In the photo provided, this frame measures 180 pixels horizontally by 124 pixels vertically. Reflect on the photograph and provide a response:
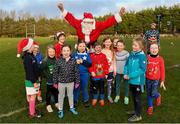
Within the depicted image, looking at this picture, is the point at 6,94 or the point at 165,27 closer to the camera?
the point at 6,94

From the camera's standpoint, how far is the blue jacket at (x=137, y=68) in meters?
6.73

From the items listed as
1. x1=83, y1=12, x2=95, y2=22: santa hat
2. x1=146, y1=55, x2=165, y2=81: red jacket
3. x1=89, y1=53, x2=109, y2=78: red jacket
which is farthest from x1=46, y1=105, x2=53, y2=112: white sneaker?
x1=83, y1=12, x2=95, y2=22: santa hat

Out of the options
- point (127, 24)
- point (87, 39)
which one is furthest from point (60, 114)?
point (127, 24)

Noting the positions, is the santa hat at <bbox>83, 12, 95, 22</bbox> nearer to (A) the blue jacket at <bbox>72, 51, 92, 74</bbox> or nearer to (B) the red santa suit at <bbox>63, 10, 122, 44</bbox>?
(B) the red santa suit at <bbox>63, 10, 122, 44</bbox>

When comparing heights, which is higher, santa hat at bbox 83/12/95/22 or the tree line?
the tree line

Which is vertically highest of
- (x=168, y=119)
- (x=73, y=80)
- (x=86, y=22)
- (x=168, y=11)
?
(x=168, y=11)

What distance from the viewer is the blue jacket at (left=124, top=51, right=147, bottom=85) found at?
6.73 meters

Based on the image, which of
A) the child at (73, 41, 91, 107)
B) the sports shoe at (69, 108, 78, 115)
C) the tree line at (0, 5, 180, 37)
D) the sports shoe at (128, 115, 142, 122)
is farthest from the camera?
the tree line at (0, 5, 180, 37)

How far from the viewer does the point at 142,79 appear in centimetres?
684

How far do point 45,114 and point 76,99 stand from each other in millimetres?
962

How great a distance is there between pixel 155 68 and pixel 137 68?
1.57ft

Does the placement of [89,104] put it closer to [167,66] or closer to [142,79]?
[142,79]

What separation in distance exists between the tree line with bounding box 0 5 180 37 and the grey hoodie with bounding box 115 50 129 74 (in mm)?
49102

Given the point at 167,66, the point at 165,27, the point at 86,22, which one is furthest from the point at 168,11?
the point at 86,22
